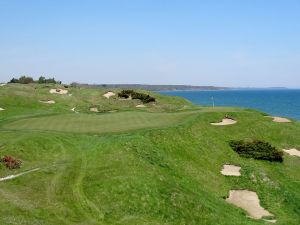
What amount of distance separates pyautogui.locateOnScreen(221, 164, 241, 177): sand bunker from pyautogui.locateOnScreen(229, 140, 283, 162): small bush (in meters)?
2.89

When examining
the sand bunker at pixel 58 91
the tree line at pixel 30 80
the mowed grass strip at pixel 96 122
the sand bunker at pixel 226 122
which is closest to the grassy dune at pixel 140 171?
the mowed grass strip at pixel 96 122

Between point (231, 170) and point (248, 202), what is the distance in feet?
18.4

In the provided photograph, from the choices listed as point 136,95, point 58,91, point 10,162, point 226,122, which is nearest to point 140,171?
point 10,162

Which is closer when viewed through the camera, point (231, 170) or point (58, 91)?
point (231, 170)

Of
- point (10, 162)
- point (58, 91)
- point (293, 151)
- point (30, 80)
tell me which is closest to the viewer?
point (10, 162)

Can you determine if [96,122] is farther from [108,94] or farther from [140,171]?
[108,94]

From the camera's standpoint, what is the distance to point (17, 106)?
62781 mm

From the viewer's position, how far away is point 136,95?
73.5 m

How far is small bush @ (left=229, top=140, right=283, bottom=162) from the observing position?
38750mm

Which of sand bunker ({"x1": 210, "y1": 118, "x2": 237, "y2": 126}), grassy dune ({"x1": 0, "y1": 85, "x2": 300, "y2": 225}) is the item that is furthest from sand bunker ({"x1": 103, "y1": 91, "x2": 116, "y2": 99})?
sand bunker ({"x1": 210, "y1": 118, "x2": 237, "y2": 126})

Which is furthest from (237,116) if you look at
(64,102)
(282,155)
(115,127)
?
(64,102)

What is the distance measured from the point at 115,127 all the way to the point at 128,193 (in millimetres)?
15414

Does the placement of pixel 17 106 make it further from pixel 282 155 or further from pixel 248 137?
pixel 282 155

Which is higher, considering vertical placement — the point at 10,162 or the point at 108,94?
the point at 108,94
